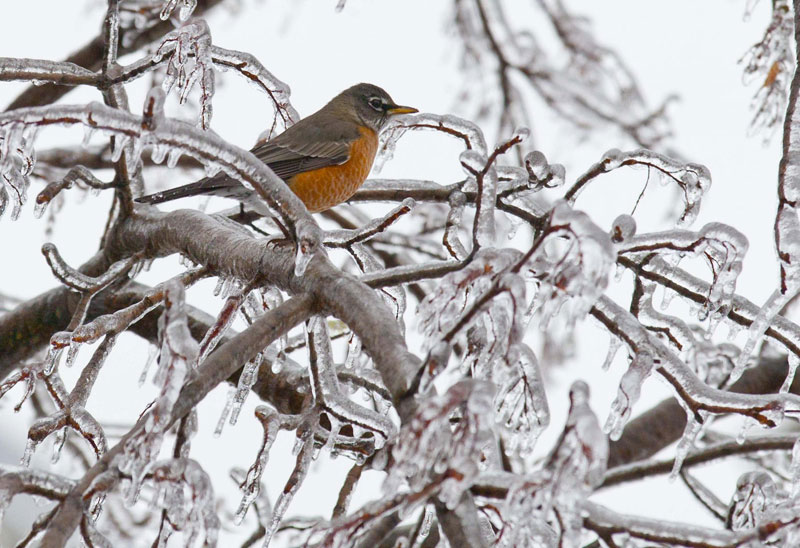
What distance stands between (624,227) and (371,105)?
3.52 meters

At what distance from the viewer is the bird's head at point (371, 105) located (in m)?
4.99

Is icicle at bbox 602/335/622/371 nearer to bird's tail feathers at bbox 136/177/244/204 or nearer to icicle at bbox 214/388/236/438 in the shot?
icicle at bbox 214/388/236/438

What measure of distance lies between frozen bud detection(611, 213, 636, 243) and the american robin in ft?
6.79

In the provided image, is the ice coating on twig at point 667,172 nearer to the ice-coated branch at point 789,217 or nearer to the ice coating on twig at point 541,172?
the ice coating on twig at point 541,172

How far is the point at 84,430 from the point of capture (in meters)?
2.02

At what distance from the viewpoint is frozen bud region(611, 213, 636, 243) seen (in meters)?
1.74

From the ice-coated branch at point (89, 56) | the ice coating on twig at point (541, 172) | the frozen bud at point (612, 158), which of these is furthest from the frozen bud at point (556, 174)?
the ice-coated branch at point (89, 56)

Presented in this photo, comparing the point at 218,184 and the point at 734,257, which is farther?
the point at 218,184

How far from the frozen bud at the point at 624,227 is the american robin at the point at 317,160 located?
6.79ft

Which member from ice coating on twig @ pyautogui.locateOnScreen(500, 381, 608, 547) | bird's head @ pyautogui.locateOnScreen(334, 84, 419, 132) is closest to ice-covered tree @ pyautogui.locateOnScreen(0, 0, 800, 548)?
ice coating on twig @ pyautogui.locateOnScreen(500, 381, 608, 547)

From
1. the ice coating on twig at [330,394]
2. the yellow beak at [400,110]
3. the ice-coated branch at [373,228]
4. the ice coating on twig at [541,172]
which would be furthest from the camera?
the yellow beak at [400,110]

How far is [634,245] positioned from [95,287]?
1.51 meters

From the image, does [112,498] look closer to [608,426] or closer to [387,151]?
[387,151]

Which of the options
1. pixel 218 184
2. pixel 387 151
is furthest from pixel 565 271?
pixel 218 184
